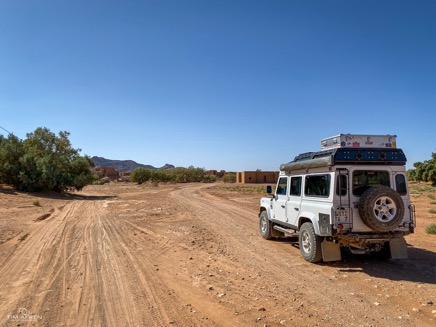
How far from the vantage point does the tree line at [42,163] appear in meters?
30.4

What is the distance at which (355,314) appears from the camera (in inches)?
197

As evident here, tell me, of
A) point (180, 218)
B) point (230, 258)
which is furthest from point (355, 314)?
point (180, 218)

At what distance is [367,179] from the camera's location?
7738 mm

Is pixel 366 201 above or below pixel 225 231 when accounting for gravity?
above

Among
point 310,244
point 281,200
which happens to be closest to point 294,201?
point 281,200

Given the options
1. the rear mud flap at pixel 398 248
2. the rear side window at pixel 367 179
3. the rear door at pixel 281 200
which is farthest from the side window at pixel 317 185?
the rear mud flap at pixel 398 248

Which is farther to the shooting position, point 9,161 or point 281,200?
point 9,161

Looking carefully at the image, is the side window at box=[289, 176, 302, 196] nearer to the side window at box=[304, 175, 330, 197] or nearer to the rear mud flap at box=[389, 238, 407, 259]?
the side window at box=[304, 175, 330, 197]

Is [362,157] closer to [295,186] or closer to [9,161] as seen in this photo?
[295,186]

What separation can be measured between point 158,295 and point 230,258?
302 centimetres

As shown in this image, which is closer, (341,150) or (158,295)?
(158,295)

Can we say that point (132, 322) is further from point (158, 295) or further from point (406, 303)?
point (406, 303)

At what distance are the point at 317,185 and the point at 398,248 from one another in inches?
94.8

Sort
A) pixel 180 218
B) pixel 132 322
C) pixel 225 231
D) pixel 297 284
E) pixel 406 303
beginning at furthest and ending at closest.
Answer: pixel 180 218
pixel 225 231
pixel 297 284
pixel 406 303
pixel 132 322
